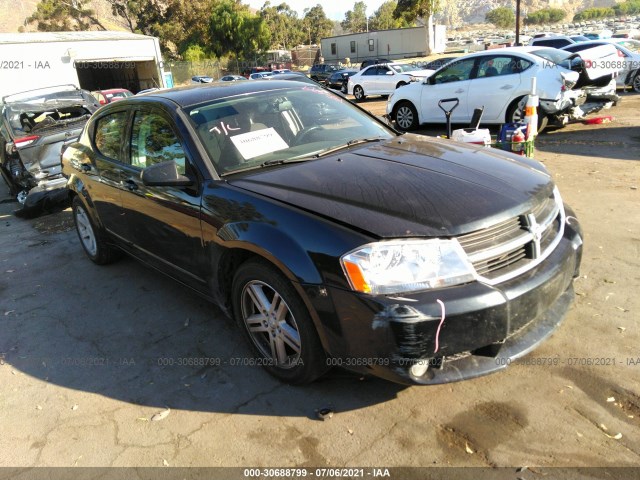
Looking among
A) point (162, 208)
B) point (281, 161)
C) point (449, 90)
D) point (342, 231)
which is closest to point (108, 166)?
point (162, 208)

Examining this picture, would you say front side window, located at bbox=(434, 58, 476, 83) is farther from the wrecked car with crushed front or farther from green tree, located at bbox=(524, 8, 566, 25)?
green tree, located at bbox=(524, 8, 566, 25)

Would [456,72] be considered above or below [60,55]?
below

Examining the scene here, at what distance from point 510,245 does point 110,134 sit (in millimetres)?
3585

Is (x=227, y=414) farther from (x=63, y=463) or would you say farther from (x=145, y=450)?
(x=63, y=463)

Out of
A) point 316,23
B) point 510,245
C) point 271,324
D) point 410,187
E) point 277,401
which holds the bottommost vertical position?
point 277,401

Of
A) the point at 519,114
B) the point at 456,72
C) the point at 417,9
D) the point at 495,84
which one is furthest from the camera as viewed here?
the point at 417,9

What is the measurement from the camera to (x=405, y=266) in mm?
2373

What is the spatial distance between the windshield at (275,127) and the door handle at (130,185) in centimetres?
83

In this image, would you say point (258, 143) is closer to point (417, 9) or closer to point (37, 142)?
point (37, 142)

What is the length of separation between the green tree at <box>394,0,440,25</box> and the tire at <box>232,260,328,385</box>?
6070 cm

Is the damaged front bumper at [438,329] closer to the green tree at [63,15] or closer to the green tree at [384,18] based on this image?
the green tree at [63,15]

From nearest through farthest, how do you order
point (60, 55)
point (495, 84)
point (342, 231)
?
1. point (342, 231)
2. point (495, 84)
3. point (60, 55)

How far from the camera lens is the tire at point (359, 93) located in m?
21.9

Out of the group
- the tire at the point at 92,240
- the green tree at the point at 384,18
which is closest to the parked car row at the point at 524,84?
the tire at the point at 92,240
